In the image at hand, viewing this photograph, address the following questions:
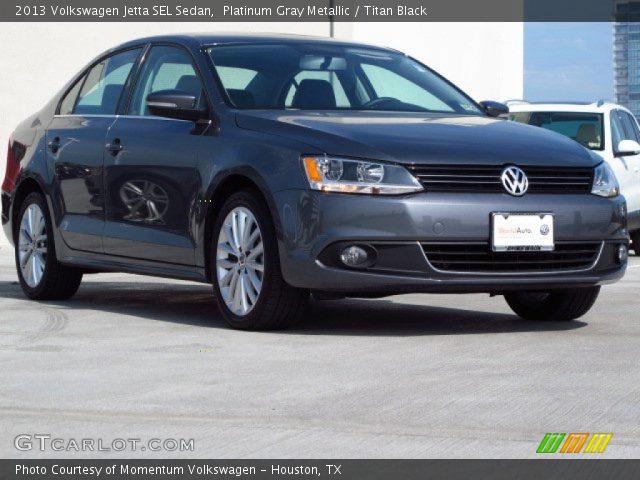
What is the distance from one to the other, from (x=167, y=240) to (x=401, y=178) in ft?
5.48

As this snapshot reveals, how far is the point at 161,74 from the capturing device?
948cm

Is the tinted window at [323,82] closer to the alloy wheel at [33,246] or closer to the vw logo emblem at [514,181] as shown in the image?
the vw logo emblem at [514,181]

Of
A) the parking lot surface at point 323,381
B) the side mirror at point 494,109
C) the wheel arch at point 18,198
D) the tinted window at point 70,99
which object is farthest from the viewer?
the wheel arch at point 18,198

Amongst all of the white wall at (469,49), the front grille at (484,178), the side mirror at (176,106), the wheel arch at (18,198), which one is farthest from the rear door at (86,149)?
the white wall at (469,49)

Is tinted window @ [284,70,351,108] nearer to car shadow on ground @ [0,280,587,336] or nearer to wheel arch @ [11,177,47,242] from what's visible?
car shadow on ground @ [0,280,587,336]

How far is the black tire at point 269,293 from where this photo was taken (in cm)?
795

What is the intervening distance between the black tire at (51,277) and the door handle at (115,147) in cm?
93

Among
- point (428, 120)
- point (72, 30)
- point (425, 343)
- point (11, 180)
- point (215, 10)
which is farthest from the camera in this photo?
point (215, 10)

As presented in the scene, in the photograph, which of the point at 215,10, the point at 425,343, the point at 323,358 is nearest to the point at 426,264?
the point at 425,343

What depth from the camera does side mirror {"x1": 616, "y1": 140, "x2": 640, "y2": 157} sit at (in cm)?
1633

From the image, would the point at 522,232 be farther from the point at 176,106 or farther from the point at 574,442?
the point at 574,442
